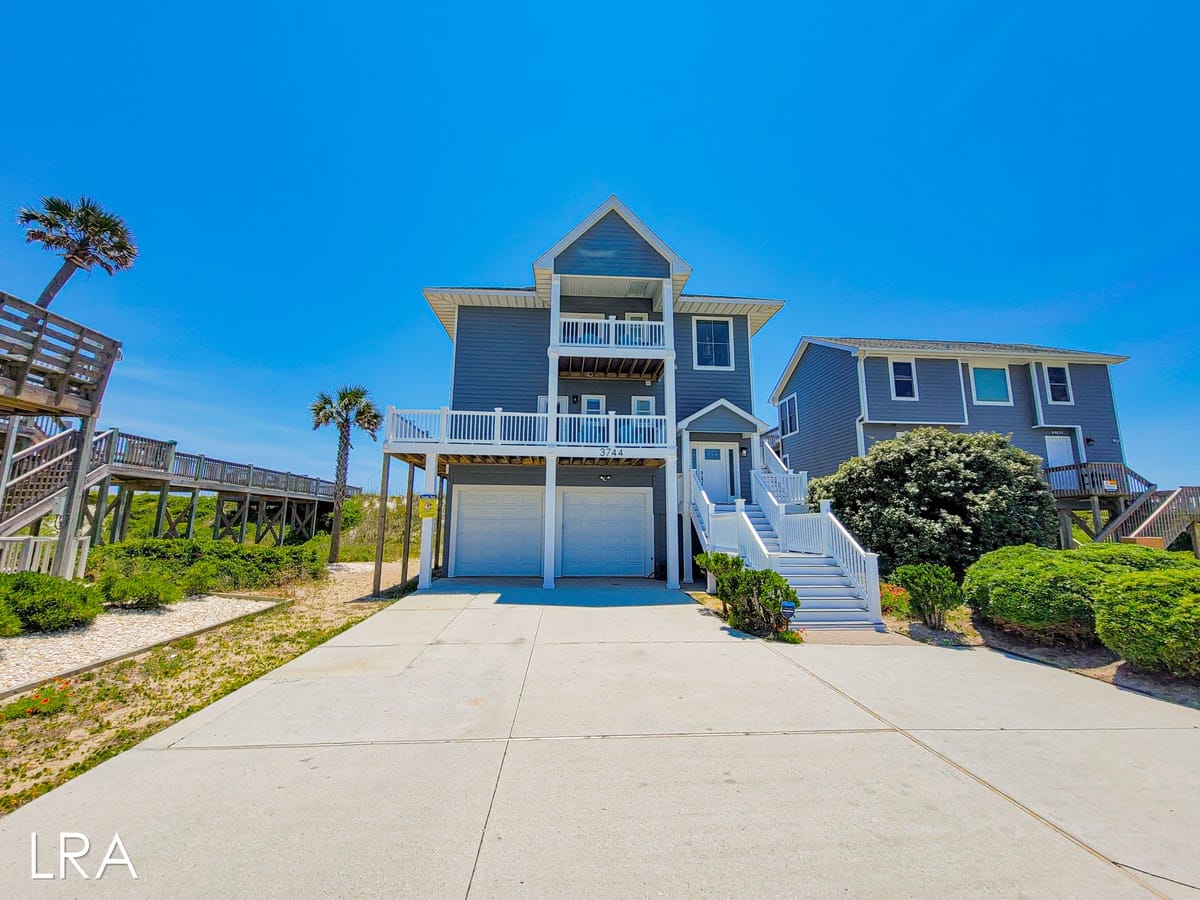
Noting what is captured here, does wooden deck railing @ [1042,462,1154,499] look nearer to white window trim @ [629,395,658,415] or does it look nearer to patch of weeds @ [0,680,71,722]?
white window trim @ [629,395,658,415]

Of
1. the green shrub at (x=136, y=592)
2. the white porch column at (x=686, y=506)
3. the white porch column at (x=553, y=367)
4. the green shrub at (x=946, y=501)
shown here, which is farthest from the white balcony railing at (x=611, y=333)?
the green shrub at (x=136, y=592)

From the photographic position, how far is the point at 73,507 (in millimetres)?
9633

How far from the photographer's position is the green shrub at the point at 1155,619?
5.51 m

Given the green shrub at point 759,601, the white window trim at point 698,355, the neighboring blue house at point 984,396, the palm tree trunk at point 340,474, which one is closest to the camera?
the green shrub at point 759,601

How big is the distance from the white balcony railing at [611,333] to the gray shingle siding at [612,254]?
172cm

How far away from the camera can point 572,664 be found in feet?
21.2

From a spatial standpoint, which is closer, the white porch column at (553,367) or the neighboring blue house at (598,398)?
the white porch column at (553,367)

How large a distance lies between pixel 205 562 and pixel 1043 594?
1610 centimetres

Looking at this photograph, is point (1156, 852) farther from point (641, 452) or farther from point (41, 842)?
point (641, 452)

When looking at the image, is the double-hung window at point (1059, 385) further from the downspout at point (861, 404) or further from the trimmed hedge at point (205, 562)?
the trimmed hedge at point (205, 562)

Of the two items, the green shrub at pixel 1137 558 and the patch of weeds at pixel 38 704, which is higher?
the green shrub at pixel 1137 558

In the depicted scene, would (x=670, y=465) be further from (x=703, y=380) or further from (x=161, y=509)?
(x=161, y=509)

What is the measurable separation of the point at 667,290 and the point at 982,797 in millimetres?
13331

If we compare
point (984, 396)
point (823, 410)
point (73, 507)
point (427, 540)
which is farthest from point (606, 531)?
point (984, 396)
